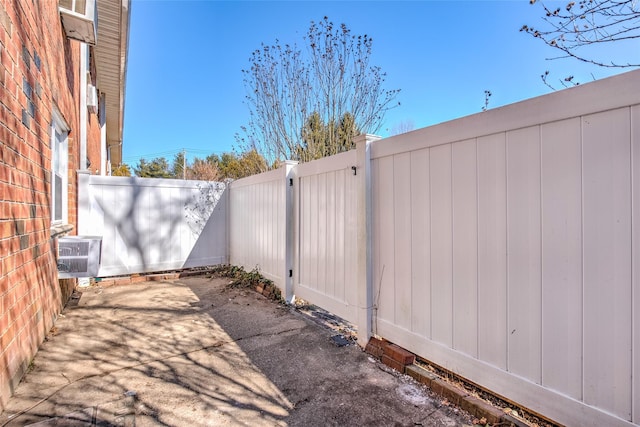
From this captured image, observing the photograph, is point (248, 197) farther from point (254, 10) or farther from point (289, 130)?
point (254, 10)

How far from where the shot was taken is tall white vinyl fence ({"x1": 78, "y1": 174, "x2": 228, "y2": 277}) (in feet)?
18.9

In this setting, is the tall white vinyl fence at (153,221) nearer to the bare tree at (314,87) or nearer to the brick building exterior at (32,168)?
the brick building exterior at (32,168)

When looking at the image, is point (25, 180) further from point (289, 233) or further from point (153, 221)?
point (153, 221)

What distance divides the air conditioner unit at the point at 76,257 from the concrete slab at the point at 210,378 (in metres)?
0.56

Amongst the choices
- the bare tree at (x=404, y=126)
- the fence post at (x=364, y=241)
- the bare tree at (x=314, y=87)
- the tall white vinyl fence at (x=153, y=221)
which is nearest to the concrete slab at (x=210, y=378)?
the fence post at (x=364, y=241)

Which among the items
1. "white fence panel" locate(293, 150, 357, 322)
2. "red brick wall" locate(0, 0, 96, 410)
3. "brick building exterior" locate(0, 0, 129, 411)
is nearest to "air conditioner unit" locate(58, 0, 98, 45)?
"brick building exterior" locate(0, 0, 129, 411)

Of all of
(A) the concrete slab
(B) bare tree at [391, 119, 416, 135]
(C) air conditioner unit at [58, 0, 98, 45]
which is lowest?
(A) the concrete slab

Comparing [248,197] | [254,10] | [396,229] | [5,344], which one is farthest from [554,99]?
[254,10]

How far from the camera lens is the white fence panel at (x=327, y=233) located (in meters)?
3.44

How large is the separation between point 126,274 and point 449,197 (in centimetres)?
580

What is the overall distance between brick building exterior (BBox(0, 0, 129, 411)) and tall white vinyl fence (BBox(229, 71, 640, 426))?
8.54 ft

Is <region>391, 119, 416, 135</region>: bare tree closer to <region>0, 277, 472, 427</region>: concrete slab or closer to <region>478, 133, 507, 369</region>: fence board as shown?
<region>0, 277, 472, 427</region>: concrete slab

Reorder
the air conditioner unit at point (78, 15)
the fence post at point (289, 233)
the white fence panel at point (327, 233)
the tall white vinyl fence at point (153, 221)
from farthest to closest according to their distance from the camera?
the tall white vinyl fence at point (153, 221), the fence post at point (289, 233), the air conditioner unit at point (78, 15), the white fence panel at point (327, 233)

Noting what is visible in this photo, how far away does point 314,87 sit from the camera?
703 centimetres
